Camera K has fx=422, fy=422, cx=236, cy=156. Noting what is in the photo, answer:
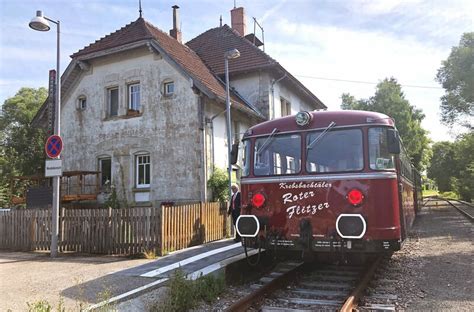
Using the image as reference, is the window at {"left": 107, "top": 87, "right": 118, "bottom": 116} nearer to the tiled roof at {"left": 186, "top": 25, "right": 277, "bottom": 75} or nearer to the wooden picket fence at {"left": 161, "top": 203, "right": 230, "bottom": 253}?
the tiled roof at {"left": 186, "top": 25, "right": 277, "bottom": 75}

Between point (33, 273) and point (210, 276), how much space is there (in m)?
4.54

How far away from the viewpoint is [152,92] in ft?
60.2

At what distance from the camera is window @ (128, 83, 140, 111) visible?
19.1 meters

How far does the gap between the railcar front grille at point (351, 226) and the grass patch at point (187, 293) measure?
6.96ft

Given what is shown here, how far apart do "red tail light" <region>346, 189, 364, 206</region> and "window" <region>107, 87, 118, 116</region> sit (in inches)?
598

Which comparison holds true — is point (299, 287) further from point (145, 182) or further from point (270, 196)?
point (145, 182)

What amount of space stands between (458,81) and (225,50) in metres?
12.2

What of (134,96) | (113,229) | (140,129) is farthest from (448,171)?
(113,229)

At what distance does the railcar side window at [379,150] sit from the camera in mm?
6779

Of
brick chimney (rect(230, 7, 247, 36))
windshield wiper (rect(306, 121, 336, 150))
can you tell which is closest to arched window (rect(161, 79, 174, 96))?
brick chimney (rect(230, 7, 247, 36))

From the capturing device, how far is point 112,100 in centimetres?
1994

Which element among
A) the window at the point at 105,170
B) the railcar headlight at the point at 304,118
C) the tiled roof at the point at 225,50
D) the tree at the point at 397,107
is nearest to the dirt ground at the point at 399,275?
the railcar headlight at the point at 304,118

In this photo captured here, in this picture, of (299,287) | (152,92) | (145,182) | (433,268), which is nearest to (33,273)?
(299,287)

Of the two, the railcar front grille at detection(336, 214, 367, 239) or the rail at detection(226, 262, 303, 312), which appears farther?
the railcar front grille at detection(336, 214, 367, 239)
